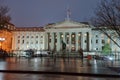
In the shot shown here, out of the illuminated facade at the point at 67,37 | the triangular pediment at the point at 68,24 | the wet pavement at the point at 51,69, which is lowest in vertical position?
the wet pavement at the point at 51,69

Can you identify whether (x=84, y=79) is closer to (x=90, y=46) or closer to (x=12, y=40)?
(x=90, y=46)

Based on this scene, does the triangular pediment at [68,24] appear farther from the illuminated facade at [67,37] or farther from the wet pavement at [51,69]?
the wet pavement at [51,69]

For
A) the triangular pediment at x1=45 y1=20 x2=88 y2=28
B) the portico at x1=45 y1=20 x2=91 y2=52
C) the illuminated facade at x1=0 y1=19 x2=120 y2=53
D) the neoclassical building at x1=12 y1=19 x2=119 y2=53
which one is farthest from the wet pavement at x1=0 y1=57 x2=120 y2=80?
the triangular pediment at x1=45 y1=20 x2=88 y2=28

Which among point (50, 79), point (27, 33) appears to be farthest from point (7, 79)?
point (27, 33)

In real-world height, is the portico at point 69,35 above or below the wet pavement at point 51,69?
above

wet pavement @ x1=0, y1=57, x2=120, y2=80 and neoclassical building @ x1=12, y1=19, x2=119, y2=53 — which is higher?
neoclassical building @ x1=12, y1=19, x2=119, y2=53

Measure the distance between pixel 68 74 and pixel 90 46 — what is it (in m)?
133

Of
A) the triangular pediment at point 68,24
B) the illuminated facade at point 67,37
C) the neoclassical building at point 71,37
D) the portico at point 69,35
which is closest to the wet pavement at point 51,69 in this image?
the illuminated facade at point 67,37

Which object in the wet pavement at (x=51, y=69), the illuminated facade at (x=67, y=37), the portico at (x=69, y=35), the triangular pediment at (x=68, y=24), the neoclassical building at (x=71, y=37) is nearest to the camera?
the wet pavement at (x=51, y=69)

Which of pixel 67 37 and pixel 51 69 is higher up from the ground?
pixel 67 37

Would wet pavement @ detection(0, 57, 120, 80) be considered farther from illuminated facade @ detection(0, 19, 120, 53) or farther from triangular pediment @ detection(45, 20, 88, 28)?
triangular pediment @ detection(45, 20, 88, 28)

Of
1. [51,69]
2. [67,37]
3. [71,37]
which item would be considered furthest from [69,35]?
[51,69]

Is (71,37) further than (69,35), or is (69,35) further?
(71,37)

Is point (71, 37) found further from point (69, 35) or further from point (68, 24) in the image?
point (68, 24)
